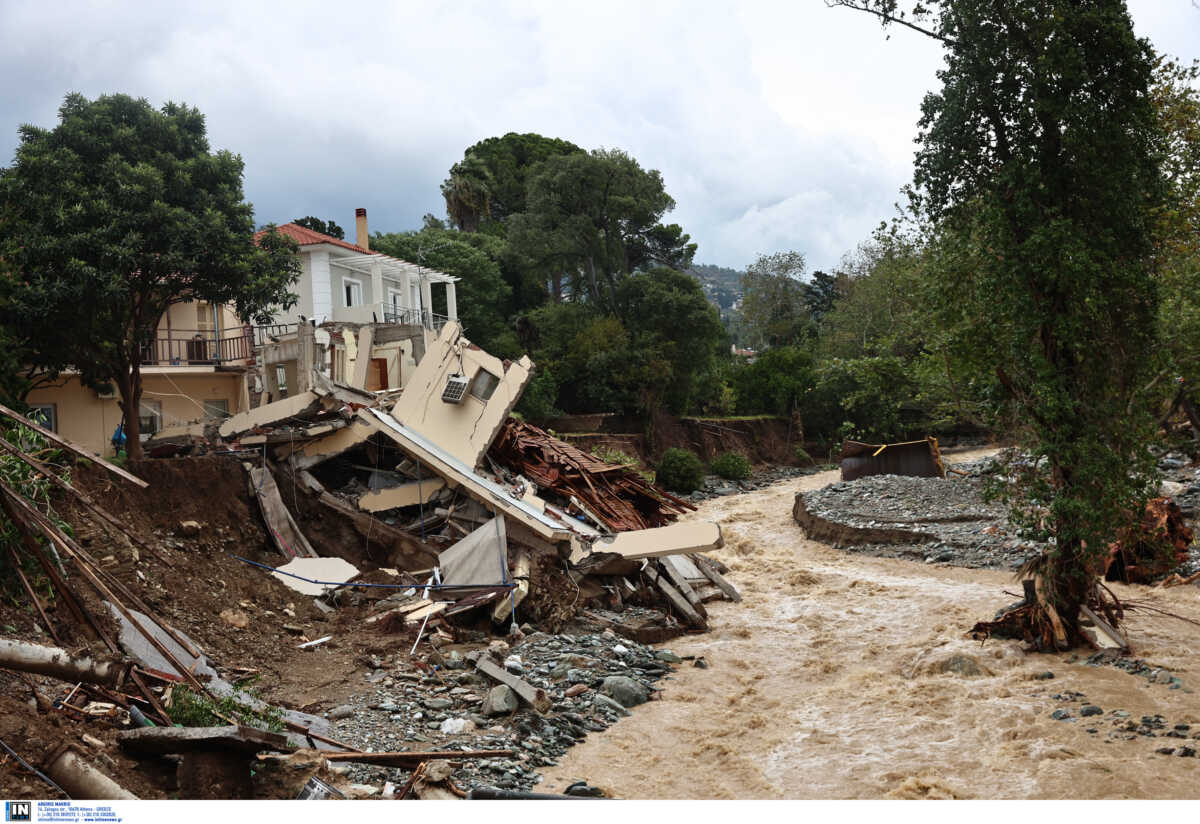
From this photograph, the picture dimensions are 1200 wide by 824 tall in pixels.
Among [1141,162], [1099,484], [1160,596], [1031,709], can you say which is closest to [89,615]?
[1031,709]

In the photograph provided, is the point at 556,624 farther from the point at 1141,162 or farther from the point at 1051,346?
the point at 1141,162

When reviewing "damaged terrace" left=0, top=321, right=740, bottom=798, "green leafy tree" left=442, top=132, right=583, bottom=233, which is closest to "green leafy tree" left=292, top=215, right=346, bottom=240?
"green leafy tree" left=442, top=132, right=583, bottom=233

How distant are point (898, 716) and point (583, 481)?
8341mm

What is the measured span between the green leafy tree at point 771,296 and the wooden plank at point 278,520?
45284 millimetres

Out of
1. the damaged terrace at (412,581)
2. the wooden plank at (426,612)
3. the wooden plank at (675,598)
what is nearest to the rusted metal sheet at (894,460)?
the damaged terrace at (412,581)

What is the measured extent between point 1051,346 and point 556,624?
6.64 metres

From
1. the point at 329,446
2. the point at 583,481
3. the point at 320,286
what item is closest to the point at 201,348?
the point at 320,286

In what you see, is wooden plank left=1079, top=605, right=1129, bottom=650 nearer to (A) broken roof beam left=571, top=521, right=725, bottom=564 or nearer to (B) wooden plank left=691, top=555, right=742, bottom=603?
(A) broken roof beam left=571, top=521, right=725, bottom=564

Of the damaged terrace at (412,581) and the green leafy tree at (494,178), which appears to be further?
the green leafy tree at (494,178)

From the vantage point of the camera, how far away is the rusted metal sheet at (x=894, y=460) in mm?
26406

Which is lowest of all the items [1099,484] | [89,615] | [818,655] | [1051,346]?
[818,655]

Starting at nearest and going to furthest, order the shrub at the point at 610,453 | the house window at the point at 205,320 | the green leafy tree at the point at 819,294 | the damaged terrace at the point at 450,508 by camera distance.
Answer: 1. the damaged terrace at the point at 450,508
2. the house window at the point at 205,320
3. the shrub at the point at 610,453
4. the green leafy tree at the point at 819,294

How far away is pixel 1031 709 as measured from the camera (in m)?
8.11

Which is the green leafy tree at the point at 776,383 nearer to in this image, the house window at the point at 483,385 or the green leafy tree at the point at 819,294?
the green leafy tree at the point at 819,294
